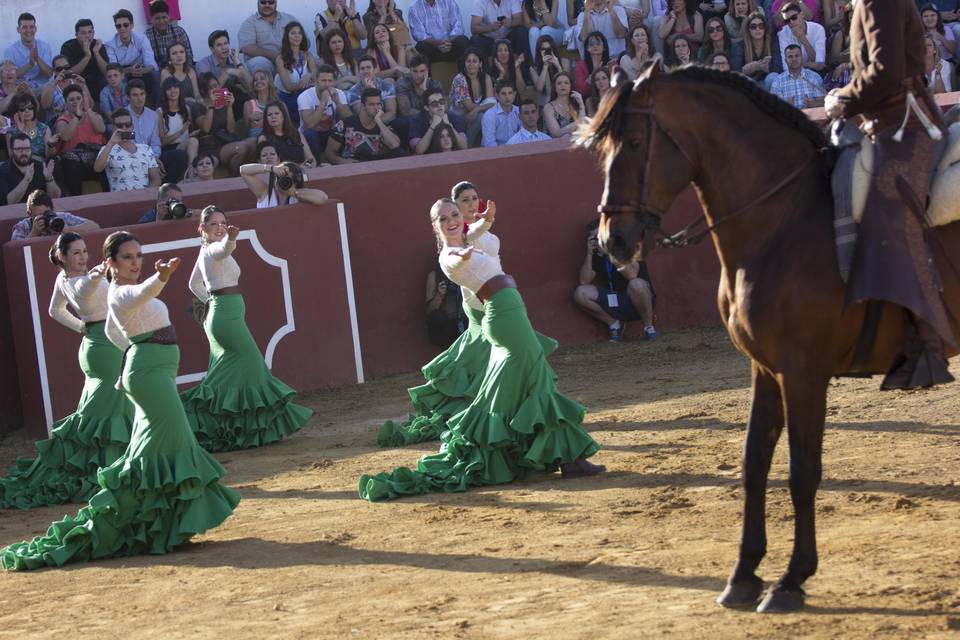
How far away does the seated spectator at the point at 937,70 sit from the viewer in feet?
53.1

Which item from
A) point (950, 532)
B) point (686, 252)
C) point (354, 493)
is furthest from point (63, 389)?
point (950, 532)

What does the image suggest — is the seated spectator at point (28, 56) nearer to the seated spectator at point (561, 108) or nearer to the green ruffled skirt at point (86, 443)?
the seated spectator at point (561, 108)

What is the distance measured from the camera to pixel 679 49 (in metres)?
16.7

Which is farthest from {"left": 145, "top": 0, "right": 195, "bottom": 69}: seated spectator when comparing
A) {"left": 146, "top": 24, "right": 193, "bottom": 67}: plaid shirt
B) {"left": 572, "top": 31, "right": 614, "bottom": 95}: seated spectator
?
{"left": 572, "top": 31, "right": 614, "bottom": 95}: seated spectator

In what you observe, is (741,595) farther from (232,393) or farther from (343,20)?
(343,20)

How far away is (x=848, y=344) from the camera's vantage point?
5.96m

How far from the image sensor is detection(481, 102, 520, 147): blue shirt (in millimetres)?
16266

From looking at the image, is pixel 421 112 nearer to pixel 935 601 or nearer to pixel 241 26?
pixel 241 26

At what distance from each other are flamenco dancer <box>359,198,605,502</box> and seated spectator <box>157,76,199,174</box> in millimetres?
6477

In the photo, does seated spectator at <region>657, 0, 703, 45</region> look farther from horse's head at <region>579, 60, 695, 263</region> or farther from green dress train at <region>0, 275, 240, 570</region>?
horse's head at <region>579, 60, 695, 263</region>

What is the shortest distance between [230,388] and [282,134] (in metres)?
4.31

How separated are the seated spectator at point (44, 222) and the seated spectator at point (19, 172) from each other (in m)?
0.96

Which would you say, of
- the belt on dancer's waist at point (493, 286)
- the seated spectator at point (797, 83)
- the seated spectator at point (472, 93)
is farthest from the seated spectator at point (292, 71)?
the belt on dancer's waist at point (493, 286)

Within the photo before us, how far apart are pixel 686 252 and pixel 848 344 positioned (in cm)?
957
